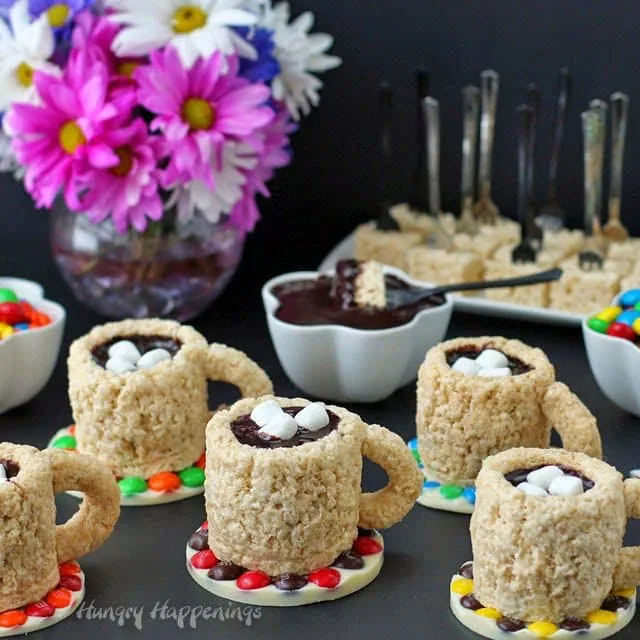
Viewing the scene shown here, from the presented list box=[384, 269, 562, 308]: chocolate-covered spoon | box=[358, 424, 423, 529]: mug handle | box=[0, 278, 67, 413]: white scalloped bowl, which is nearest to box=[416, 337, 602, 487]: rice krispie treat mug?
box=[358, 424, 423, 529]: mug handle

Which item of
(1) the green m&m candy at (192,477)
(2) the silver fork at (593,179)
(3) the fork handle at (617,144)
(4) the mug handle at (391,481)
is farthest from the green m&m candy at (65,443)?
(3) the fork handle at (617,144)

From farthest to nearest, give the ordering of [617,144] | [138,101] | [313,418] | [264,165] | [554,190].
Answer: [554,190]
[617,144]
[264,165]
[138,101]
[313,418]

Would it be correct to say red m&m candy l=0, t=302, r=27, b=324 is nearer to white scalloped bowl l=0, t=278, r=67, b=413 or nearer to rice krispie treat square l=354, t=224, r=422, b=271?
white scalloped bowl l=0, t=278, r=67, b=413

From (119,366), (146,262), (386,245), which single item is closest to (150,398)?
(119,366)

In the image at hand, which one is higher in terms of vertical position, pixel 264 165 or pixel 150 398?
pixel 264 165

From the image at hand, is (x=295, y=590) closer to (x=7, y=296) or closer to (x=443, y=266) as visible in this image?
(x=7, y=296)
